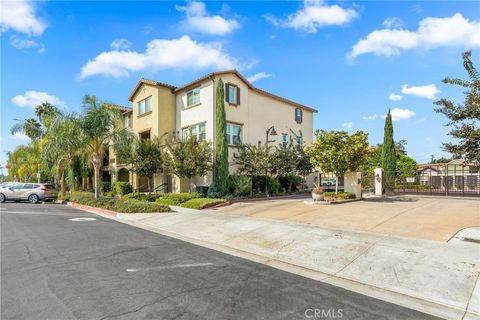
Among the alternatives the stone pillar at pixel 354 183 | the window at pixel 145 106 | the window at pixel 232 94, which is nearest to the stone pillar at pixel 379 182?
the stone pillar at pixel 354 183

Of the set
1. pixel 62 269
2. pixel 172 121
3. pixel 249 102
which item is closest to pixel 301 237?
pixel 62 269

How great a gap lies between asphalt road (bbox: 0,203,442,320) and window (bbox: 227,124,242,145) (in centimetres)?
1378

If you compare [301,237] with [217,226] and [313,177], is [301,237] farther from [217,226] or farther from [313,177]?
[313,177]

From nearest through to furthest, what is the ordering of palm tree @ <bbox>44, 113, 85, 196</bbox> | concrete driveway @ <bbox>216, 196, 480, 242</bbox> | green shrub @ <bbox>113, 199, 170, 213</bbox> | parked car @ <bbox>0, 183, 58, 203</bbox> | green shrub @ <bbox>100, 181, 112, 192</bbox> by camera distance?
concrete driveway @ <bbox>216, 196, 480, 242</bbox>
green shrub @ <bbox>113, 199, 170, 213</bbox>
palm tree @ <bbox>44, 113, 85, 196</bbox>
parked car @ <bbox>0, 183, 58, 203</bbox>
green shrub @ <bbox>100, 181, 112, 192</bbox>

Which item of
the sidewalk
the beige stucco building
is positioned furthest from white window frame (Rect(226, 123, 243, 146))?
the sidewalk

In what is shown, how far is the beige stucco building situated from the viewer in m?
21.0

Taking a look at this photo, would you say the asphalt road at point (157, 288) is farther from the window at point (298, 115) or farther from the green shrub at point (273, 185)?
the window at point (298, 115)

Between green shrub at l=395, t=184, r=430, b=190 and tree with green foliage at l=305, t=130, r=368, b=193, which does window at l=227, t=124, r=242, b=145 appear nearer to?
tree with green foliage at l=305, t=130, r=368, b=193

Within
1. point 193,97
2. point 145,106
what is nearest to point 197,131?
point 193,97

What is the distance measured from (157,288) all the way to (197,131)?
17260mm

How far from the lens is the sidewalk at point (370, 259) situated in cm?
497

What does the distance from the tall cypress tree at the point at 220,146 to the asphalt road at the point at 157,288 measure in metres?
11.0

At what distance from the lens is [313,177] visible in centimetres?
2811

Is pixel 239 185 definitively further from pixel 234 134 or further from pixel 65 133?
pixel 65 133
